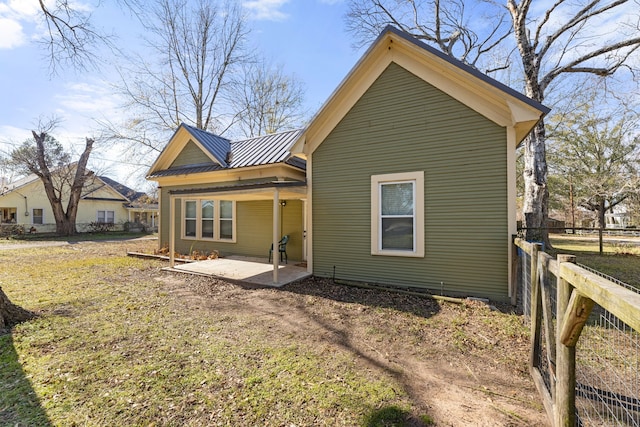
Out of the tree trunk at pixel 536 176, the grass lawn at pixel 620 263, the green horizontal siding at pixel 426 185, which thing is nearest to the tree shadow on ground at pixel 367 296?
the green horizontal siding at pixel 426 185

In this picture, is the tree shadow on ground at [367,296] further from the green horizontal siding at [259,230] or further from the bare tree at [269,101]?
the bare tree at [269,101]

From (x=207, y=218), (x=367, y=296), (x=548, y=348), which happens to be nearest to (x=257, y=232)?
(x=207, y=218)

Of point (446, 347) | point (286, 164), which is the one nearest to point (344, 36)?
point (286, 164)

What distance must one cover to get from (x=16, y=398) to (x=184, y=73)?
23.6m

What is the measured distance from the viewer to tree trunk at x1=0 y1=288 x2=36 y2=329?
438cm

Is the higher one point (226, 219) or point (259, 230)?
point (226, 219)

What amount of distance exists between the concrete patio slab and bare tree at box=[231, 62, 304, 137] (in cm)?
1616

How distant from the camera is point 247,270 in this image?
27.7 feet

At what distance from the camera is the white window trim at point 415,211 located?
645cm

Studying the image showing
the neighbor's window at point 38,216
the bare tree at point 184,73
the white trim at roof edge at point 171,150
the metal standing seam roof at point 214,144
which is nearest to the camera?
the metal standing seam roof at point 214,144

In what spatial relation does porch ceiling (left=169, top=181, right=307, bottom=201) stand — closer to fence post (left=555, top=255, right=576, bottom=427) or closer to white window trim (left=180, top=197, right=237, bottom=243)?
white window trim (left=180, top=197, right=237, bottom=243)

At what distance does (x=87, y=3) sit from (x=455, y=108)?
8484 millimetres

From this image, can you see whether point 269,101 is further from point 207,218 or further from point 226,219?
point 226,219

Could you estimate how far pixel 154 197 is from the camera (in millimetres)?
29797
